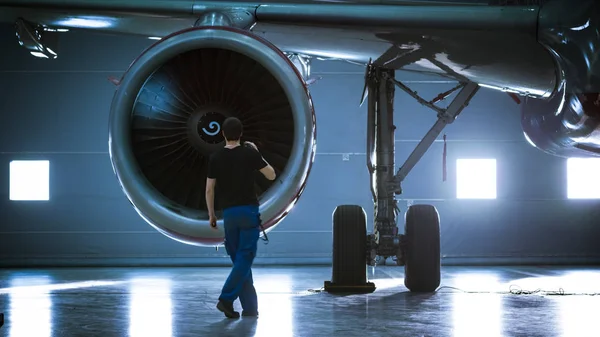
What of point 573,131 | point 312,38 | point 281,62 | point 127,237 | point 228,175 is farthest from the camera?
point 127,237

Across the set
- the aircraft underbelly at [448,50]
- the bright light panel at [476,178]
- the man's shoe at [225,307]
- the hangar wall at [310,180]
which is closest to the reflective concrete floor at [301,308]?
the man's shoe at [225,307]

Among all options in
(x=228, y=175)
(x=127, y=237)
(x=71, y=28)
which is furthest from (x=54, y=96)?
(x=228, y=175)

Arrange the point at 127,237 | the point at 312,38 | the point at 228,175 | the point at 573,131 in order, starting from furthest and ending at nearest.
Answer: the point at 127,237 → the point at 312,38 → the point at 573,131 → the point at 228,175

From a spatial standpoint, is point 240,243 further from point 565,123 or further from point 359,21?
point 565,123

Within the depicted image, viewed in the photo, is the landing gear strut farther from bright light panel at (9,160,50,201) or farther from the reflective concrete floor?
bright light panel at (9,160,50,201)

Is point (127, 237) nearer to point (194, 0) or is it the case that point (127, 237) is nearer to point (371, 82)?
point (371, 82)

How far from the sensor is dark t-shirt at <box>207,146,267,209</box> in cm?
509

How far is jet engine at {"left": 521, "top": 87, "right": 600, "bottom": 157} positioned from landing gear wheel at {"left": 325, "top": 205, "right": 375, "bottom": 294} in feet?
6.63

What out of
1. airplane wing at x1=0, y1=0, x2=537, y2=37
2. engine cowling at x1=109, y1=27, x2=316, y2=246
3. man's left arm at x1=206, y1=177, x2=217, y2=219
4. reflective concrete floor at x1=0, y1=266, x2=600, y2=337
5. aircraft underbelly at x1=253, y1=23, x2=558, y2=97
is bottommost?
reflective concrete floor at x1=0, y1=266, x2=600, y2=337

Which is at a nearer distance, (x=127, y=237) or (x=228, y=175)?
(x=228, y=175)

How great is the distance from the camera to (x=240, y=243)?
5418mm

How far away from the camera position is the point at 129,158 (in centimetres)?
463

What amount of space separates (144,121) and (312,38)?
5.32ft

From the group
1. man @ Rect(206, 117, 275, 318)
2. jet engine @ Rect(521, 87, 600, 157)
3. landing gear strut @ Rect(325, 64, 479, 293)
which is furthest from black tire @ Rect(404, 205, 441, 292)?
man @ Rect(206, 117, 275, 318)
